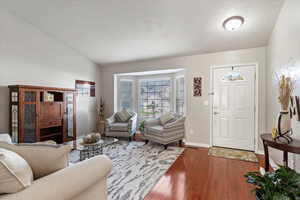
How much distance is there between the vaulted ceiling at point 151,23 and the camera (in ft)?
8.23

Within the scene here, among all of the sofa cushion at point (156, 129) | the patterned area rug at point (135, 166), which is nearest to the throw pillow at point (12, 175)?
the patterned area rug at point (135, 166)

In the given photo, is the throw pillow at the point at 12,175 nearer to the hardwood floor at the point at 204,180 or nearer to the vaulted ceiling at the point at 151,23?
the hardwood floor at the point at 204,180

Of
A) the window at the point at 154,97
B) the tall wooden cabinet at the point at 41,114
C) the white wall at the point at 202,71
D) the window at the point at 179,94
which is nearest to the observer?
the tall wooden cabinet at the point at 41,114

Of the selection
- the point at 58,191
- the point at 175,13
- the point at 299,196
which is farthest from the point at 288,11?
the point at 58,191

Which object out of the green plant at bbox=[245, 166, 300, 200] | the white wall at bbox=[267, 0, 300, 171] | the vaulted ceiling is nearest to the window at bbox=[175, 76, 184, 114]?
the vaulted ceiling

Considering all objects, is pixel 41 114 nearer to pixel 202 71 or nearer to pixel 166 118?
pixel 166 118

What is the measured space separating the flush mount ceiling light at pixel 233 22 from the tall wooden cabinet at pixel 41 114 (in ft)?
13.0

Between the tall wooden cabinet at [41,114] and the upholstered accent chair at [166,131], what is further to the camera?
the upholstered accent chair at [166,131]

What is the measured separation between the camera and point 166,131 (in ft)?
12.1

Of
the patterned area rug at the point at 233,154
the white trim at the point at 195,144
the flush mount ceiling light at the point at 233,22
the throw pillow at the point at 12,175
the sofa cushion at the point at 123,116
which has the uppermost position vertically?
the flush mount ceiling light at the point at 233,22

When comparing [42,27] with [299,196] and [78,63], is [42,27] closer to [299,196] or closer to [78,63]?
[78,63]

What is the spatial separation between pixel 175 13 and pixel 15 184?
2.98 meters

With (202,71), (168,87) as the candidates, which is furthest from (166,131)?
(168,87)

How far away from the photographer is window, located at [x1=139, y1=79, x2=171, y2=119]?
5254 millimetres
